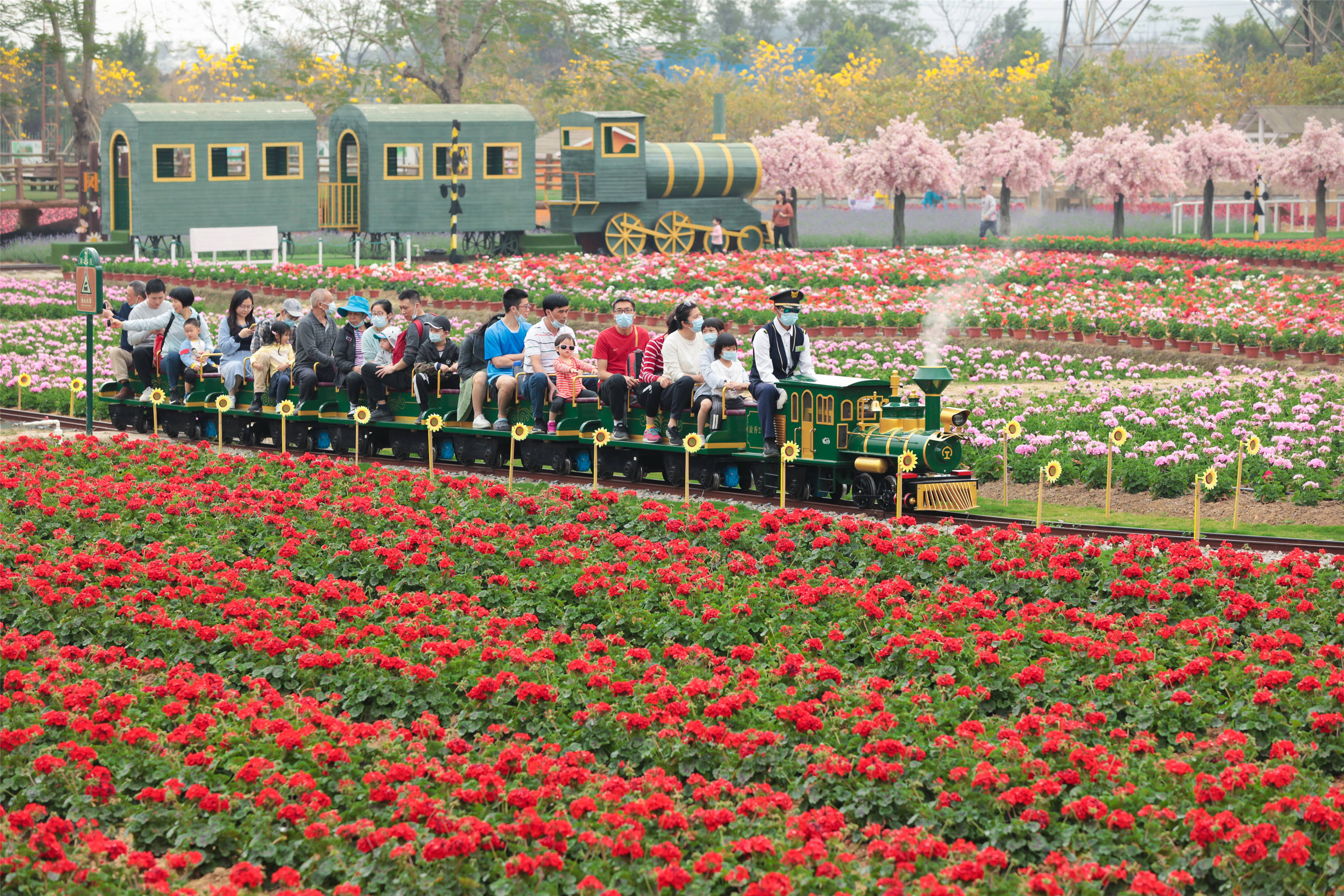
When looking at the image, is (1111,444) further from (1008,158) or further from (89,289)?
(1008,158)

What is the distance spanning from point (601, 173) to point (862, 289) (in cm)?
1449

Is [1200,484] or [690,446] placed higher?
[690,446]

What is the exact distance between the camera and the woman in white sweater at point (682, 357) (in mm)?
15328

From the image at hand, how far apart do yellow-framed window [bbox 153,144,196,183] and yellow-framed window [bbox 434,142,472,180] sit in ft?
21.1

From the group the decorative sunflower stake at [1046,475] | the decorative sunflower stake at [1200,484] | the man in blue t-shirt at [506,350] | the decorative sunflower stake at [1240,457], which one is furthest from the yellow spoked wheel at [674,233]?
the decorative sunflower stake at [1200,484]

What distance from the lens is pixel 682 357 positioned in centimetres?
1536

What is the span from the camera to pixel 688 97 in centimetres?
8200

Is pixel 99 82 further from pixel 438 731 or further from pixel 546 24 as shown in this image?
pixel 438 731

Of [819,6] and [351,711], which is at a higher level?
[819,6]

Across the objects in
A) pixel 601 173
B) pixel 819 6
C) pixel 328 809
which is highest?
pixel 819 6

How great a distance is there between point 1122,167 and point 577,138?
18047mm

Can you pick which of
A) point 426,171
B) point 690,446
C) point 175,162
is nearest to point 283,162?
point 175,162

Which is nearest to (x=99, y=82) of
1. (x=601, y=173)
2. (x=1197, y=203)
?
(x=601, y=173)

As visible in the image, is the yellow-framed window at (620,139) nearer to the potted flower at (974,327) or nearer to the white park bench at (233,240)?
the white park bench at (233,240)
